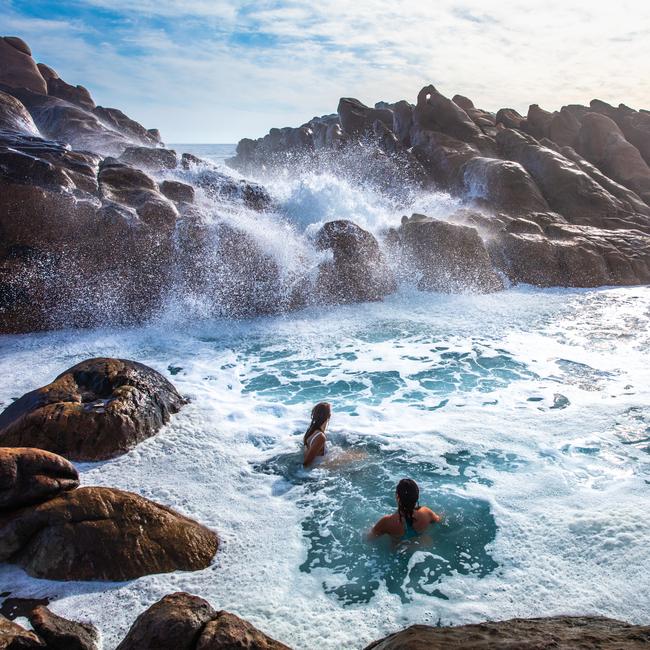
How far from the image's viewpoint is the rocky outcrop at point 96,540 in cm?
390

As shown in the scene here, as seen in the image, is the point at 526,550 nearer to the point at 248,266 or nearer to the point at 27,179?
the point at 248,266

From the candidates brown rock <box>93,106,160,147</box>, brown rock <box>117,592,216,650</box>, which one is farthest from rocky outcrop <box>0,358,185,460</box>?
brown rock <box>93,106,160,147</box>

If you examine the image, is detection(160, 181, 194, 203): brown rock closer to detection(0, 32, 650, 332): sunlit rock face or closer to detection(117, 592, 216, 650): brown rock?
detection(0, 32, 650, 332): sunlit rock face

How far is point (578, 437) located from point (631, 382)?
2229 millimetres

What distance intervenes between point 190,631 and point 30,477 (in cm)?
215

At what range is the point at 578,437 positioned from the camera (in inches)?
247

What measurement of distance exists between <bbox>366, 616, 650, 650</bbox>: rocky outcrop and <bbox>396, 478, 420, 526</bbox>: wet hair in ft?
4.30

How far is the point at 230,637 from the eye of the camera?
9.38ft

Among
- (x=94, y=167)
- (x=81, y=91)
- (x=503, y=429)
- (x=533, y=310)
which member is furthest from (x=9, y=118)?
(x=503, y=429)

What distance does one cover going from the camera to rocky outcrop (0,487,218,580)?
390cm

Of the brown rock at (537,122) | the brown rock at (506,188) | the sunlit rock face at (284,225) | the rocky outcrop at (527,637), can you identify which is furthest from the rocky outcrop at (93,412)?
the brown rock at (537,122)

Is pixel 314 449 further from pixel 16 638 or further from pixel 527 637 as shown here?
pixel 16 638

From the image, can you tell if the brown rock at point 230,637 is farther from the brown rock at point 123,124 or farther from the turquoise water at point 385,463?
the brown rock at point 123,124

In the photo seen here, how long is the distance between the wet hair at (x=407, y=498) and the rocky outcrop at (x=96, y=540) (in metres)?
1.58
